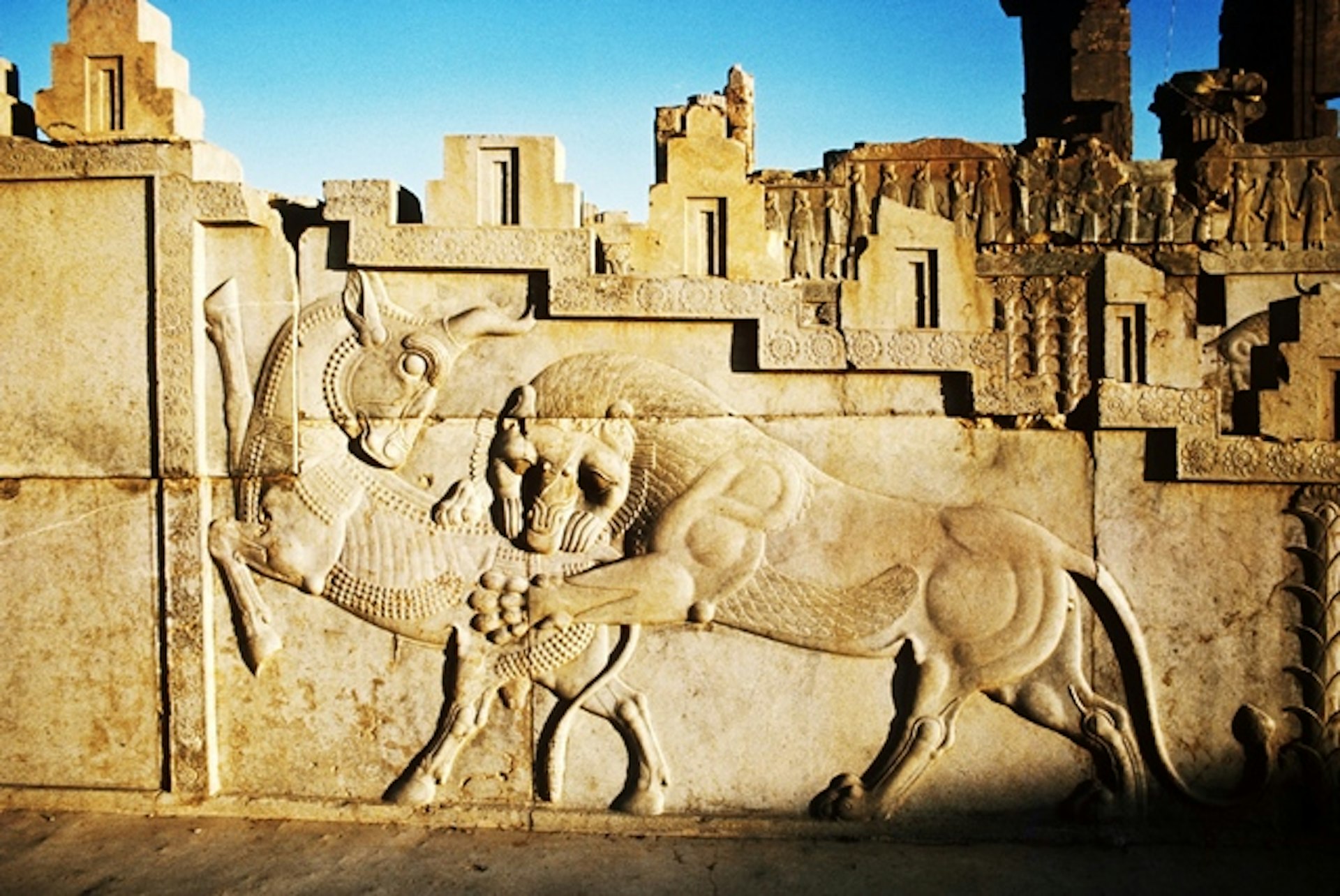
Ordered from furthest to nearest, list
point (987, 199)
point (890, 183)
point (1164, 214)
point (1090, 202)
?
point (890, 183) < point (987, 199) < point (1090, 202) < point (1164, 214)

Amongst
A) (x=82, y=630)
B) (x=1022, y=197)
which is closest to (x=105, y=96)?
(x=82, y=630)

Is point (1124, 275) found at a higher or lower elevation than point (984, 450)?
higher

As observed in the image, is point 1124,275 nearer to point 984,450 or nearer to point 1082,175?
point 984,450

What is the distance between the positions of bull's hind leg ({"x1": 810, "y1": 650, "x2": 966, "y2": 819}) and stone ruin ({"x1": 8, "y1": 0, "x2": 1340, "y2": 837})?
2 centimetres

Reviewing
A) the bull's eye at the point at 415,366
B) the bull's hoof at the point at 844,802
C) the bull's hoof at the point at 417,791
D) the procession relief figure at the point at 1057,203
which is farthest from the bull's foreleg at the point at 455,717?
the procession relief figure at the point at 1057,203

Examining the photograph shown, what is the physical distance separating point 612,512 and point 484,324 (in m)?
1.16

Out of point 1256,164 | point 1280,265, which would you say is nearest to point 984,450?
point 1280,265

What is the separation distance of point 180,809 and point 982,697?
4.16m

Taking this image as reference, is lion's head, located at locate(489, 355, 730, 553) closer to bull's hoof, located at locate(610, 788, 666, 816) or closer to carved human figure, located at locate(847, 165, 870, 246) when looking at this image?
bull's hoof, located at locate(610, 788, 666, 816)

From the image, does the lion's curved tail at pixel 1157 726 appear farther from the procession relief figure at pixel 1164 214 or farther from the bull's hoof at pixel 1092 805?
the procession relief figure at pixel 1164 214

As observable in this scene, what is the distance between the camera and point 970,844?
16.5 ft

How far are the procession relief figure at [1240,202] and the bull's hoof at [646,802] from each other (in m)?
7.93

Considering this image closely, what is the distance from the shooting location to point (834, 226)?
10961 mm

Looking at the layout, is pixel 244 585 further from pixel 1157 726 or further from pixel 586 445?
pixel 1157 726
